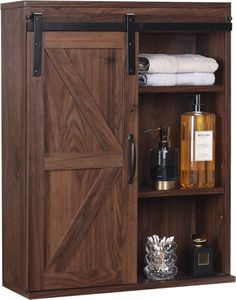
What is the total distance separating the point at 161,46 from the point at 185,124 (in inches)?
19.4

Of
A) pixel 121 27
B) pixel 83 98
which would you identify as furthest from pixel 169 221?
pixel 121 27

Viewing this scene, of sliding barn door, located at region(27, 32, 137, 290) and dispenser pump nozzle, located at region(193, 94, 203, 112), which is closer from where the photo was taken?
sliding barn door, located at region(27, 32, 137, 290)

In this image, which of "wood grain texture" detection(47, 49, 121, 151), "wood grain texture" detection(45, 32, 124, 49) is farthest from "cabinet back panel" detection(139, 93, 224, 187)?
"wood grain texture" detection(45, 32, 124, 49)

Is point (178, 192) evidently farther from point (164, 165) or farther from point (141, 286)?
point (141, 286)

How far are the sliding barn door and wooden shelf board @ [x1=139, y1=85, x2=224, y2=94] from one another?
5.3 inches

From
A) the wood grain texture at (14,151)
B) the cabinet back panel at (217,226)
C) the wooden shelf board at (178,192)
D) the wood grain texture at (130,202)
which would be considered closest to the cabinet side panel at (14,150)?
the wood grain texture at (14,151)

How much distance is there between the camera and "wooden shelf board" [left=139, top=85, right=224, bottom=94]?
6.33m

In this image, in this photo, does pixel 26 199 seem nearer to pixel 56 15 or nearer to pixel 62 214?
pixel 62 214

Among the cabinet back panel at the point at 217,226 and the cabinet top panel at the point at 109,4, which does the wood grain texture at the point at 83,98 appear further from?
the cabinet back panel at the point at 217,226

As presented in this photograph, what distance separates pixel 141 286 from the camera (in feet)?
20.8

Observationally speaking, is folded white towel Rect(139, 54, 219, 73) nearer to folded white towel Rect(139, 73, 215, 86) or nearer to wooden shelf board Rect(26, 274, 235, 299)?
folded white towel Rect(139, 73, 215, 86)

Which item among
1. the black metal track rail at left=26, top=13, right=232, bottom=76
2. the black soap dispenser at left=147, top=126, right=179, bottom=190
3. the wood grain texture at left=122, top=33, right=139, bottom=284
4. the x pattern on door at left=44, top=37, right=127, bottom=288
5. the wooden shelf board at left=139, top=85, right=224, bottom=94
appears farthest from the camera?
the black soap dispenser at left=147, top=126, right=179, bottom=190

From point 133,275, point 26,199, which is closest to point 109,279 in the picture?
point 133,275

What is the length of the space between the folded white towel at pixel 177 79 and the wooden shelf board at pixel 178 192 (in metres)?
0.57
